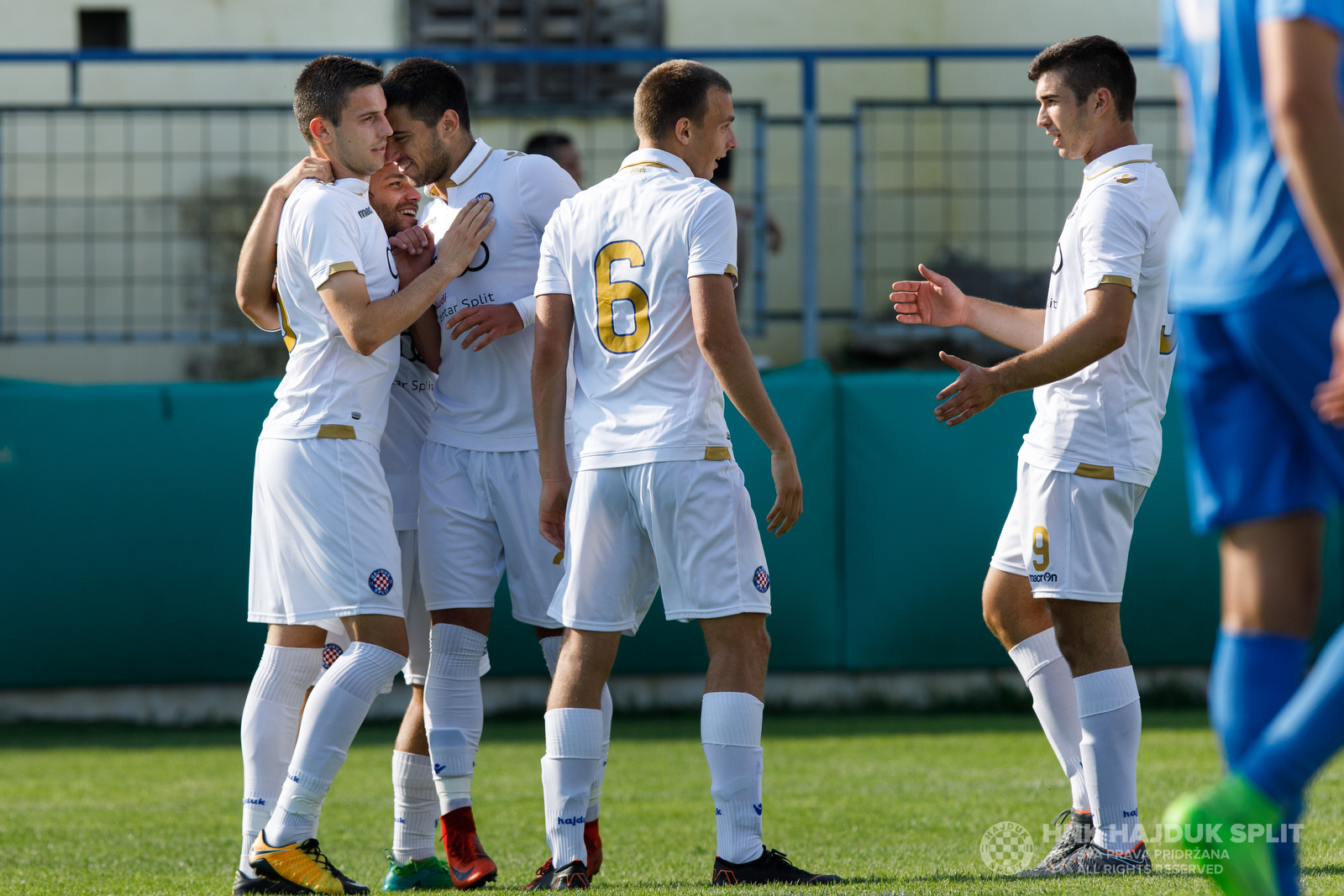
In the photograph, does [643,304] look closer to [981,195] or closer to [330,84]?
[330,84]

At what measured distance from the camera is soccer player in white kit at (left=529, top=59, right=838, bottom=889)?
12.3 feet

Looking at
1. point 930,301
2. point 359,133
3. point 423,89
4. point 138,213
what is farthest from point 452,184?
point 138,213

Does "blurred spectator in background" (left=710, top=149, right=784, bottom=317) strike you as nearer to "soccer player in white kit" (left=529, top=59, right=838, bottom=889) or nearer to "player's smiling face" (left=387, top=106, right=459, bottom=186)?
"player's smiling face" (left=387, top=106, right=459, bottom=186)

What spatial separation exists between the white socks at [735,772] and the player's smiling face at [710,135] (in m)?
1.49

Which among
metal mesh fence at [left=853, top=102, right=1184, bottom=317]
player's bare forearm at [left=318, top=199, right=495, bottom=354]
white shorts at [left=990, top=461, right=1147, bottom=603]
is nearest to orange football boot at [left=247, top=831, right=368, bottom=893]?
player's bare forearm at [left=318, top=199, right=495, bottom=354]

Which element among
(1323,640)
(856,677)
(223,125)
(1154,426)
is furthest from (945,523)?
(223,125)

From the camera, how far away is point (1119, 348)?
4055 mm

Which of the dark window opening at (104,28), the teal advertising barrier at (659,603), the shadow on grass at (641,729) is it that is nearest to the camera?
the shadow on grass at (641,729)

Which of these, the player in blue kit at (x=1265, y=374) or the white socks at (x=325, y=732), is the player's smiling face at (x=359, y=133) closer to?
the white socks at (x=325, y=732)

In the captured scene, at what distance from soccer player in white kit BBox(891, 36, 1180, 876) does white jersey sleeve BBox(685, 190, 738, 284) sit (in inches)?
26.5

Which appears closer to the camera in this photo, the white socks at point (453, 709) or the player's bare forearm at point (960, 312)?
the white socks at point (453, 709)

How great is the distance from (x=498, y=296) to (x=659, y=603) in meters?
3.85

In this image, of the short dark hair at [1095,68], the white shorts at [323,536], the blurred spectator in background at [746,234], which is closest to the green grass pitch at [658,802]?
the white shorts at [323,536]

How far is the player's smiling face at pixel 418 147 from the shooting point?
4427 mm
